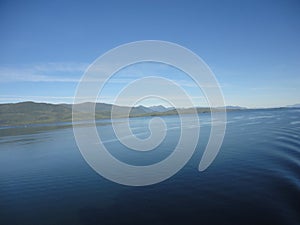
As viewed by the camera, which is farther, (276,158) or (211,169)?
(276,158)

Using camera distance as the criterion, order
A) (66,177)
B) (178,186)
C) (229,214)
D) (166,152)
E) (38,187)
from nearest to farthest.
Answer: (229,214)
(178,186)
(38,187)
(66,177)
(166,152)

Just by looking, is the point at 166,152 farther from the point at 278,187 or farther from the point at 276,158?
the point at 278,187

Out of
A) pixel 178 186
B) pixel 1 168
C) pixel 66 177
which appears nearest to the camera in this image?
pixel 178 186

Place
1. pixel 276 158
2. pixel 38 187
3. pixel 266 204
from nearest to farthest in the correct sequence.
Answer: pixel 266 204 < pixel 38 187 < pixel 276 158

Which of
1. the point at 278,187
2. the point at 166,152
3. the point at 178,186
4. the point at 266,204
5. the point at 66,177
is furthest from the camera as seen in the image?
the point at 166,152

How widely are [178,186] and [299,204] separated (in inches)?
317

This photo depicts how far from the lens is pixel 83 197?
616 inches

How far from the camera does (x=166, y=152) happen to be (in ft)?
102


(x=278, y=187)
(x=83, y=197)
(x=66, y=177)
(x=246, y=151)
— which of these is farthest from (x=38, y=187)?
(x=246, y=151)

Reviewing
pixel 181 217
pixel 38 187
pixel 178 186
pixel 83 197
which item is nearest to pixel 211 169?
pixel 178 186

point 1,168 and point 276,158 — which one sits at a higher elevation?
point 276,158

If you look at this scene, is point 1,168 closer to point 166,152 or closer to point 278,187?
point 166,152

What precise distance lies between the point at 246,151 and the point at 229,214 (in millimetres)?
17991

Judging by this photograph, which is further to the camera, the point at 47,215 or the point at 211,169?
the point at 211,169
